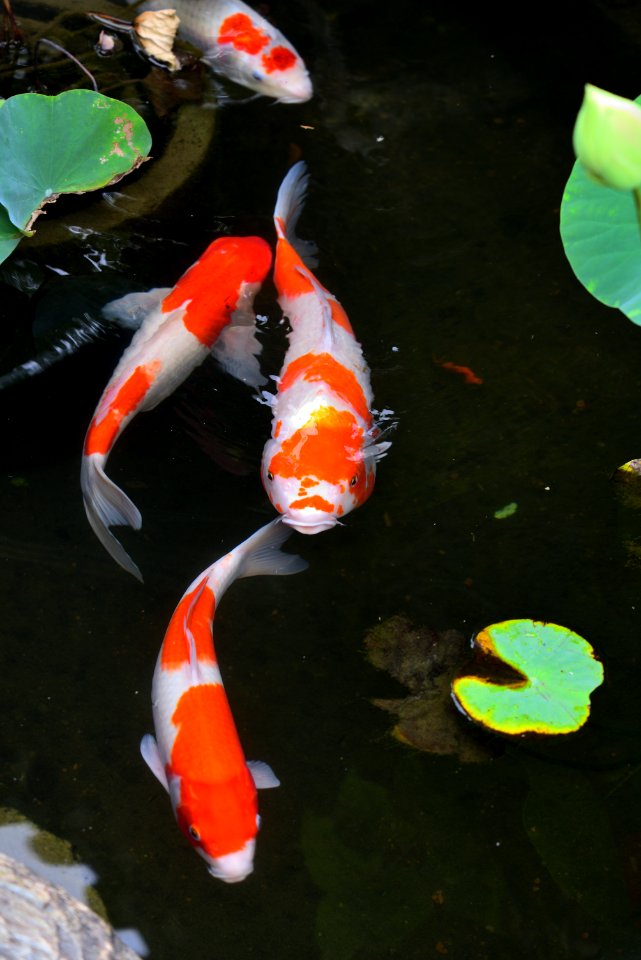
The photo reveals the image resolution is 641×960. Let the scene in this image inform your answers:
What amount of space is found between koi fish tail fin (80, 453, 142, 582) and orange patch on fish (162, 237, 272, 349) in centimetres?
59

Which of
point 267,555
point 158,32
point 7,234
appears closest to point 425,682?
point 267,555

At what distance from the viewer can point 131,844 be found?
2232 millimetres

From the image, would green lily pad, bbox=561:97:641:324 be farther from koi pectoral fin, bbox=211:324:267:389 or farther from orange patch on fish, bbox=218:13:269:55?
orange patch on fish, bbox=218:13:269:55

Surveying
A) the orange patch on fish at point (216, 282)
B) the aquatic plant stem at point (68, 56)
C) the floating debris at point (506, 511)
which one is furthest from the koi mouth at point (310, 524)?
the aquatic plant stem at point (68, 56)

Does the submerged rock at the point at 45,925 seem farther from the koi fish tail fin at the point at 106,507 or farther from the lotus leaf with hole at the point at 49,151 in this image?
the lotus leaf with hole at the point at 49,151

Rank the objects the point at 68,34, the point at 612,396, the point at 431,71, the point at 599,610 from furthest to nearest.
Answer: the point at 431,71, the point at 68,34, the point at 612,396, the point at 599,610

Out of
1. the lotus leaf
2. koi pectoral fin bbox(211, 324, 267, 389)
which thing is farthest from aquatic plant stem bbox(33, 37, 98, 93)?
koi pectoral fin bbox(211, 324, 267, 389)

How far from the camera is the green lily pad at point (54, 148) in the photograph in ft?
8.84

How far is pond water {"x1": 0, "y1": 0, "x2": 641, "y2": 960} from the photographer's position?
2.18 m

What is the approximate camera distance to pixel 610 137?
1478mm

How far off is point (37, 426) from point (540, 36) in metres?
2.80

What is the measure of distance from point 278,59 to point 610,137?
2743 mm

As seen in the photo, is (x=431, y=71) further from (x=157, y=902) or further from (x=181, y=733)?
(x=157, y=902)

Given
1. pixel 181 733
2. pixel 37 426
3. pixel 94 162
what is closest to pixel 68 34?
pixel 94 162
